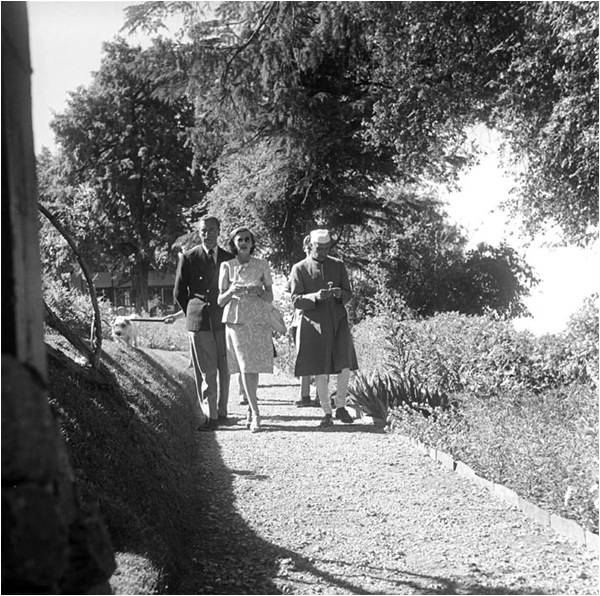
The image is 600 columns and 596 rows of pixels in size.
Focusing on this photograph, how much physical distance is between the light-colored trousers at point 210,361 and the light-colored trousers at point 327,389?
42.0 inches

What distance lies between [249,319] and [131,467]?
11.8 feet

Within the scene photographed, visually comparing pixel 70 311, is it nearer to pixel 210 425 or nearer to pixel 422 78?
pixel 210 425

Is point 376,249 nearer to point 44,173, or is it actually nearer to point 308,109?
point 308,109

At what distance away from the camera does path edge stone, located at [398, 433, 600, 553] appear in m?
4.21

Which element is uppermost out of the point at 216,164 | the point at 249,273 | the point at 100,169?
the point at 100,169

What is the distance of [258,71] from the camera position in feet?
43.0

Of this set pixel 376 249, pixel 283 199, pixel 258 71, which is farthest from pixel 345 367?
pixel 376 249

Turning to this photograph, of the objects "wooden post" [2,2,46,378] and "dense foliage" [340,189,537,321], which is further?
"dense foliage" [340,189,537,321]

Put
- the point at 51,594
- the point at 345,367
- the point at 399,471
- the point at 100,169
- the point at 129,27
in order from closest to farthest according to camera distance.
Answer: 1. the point at 51,594
2. the point at 399,471
3. the point at 345,367
4. the point at 129,27
5. the point at 100,169

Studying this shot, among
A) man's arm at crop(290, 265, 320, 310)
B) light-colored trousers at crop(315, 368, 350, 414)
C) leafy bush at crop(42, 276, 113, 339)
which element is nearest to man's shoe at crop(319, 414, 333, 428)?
light-colored trousers at crop(315, 368, 350, 414)

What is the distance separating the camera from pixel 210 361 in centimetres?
792

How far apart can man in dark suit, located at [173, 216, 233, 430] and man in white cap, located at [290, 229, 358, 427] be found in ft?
3.19

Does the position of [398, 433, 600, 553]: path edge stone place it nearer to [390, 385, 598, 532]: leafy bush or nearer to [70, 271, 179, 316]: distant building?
[390, 385, 598, 532]: leafy bush

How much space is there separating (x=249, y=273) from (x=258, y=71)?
652 cm
